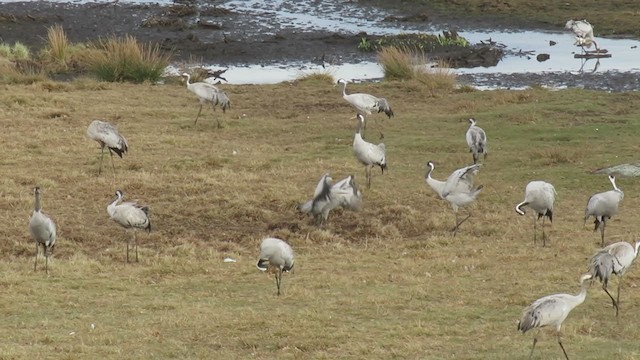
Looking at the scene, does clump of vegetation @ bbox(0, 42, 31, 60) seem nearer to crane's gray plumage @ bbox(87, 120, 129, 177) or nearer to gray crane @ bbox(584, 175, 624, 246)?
crane's gray plumage @ bbox(87, 120, 129, 177)


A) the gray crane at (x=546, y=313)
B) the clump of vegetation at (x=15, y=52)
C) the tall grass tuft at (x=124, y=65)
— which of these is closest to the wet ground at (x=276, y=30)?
the clump of vegetation at (x=15, y=52)

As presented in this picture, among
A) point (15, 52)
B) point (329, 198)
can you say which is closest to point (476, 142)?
point (329, 198)

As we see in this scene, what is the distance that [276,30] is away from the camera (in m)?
36.7

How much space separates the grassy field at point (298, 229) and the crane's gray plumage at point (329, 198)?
28 centimetres

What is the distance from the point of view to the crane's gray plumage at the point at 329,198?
1591cm

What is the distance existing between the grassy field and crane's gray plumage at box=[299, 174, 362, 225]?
0.92 feet

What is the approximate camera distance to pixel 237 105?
998 inches

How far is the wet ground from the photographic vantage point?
104 feet

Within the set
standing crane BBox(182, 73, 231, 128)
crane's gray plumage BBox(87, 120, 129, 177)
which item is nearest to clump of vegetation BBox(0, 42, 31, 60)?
standing crane BBox(182, 73, 231, 128)

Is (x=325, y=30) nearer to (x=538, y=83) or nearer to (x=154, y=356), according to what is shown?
(x=538, y=83)

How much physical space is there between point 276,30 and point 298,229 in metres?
21.1

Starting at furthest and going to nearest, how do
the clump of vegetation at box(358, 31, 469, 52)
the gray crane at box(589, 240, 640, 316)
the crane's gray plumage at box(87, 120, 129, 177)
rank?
the clump of vegetation at box(358, 31, 469, 52)
the crane's gray plumage at box(87, 120, 129, 177)
the gray crane at box(589, 240, 640, 316)

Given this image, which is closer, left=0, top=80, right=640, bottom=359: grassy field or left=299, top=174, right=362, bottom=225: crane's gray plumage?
left=0, top=80, right=640, bottom=359: grassy field

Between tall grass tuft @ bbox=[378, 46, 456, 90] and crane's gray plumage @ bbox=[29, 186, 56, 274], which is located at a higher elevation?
crane's gray plumage @ bbox=[29, 186, 56, 274]
